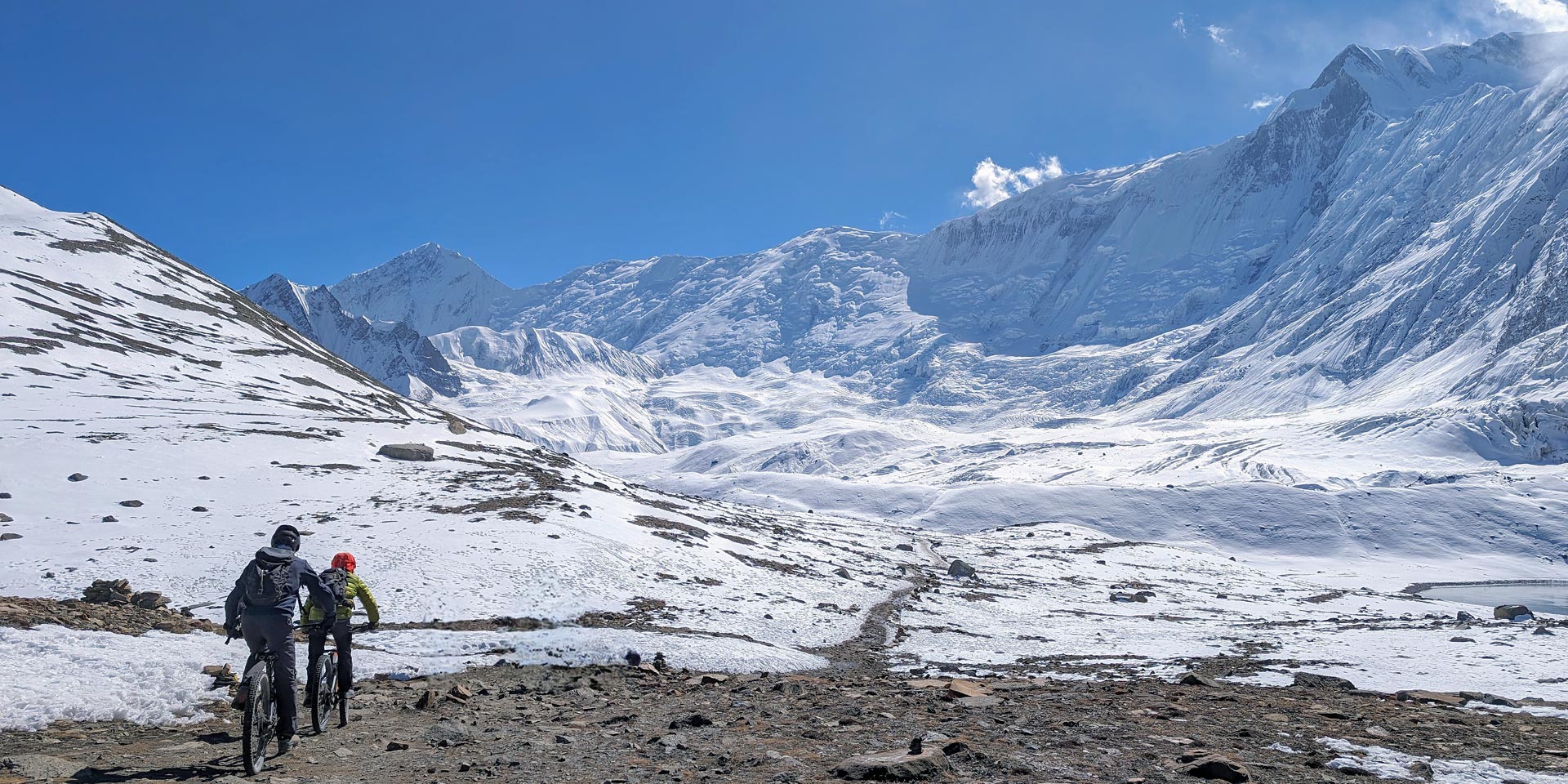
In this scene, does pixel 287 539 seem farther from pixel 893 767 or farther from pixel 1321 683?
pixel 1321 683

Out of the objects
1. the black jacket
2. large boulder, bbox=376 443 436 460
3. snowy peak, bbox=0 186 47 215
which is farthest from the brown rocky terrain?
snowy peak, bbox=0 186 47 215

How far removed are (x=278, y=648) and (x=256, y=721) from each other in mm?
1021

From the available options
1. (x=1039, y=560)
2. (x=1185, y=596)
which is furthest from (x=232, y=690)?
(x=1039, y=560)

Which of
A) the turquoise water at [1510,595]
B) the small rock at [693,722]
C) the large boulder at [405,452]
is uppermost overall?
the large boulder at [405,452]

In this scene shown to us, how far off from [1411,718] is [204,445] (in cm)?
6203

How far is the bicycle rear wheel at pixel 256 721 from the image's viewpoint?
1055cm

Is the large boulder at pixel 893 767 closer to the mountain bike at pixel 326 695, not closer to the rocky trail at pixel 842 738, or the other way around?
the rocky trail at pixel 842 738

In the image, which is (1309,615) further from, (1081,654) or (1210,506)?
(1210,506)

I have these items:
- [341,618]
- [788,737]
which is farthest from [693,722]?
[341,618]

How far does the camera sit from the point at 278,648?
37.9ft

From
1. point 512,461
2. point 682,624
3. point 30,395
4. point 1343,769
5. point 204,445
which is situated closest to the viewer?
point 1343,769

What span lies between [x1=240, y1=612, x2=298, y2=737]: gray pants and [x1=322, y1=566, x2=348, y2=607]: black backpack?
1.95m

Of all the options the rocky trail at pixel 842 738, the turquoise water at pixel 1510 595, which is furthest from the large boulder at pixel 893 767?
the turquoise water at pixel 1510 595

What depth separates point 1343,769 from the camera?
10516mm
